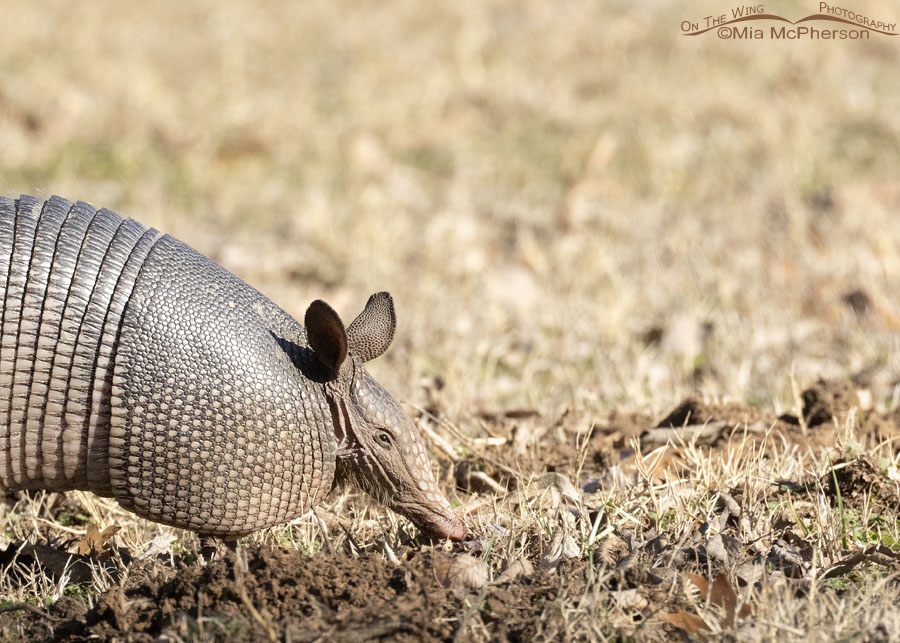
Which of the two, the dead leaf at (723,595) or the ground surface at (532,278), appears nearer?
the dead leaf at (723,595)

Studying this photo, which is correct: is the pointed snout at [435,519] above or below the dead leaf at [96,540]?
below

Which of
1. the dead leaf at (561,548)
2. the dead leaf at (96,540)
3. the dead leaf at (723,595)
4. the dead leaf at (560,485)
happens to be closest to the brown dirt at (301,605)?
the dead leaf at (561,548)

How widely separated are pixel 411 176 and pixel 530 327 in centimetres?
399

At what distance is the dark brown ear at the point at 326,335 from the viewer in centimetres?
379

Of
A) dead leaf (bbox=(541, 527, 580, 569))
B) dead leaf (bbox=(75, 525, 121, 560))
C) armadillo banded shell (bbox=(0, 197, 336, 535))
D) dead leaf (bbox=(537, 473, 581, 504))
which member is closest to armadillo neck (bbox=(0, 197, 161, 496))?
armadillo banded shell (bbox=(0, 197, 336, 535))

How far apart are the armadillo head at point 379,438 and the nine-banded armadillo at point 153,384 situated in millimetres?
22

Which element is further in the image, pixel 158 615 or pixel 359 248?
pixel 359 248

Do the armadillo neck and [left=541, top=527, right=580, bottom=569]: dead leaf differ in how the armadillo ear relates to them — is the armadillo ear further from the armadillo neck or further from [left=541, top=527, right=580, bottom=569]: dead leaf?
[left=541, top=527, right=580, bottom=569]: dead leaf

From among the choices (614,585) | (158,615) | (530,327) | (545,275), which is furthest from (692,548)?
(545,275)

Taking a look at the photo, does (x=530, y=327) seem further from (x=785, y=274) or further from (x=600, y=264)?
(x=785, y=274)

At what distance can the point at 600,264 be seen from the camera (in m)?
8.90

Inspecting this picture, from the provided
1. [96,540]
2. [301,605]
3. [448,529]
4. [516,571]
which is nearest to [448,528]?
[448,529]

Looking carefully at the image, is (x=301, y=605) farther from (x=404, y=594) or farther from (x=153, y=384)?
(x=153, y=384)

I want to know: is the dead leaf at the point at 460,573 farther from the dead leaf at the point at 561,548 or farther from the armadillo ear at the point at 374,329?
the armadillo ear at the point at 374,329
